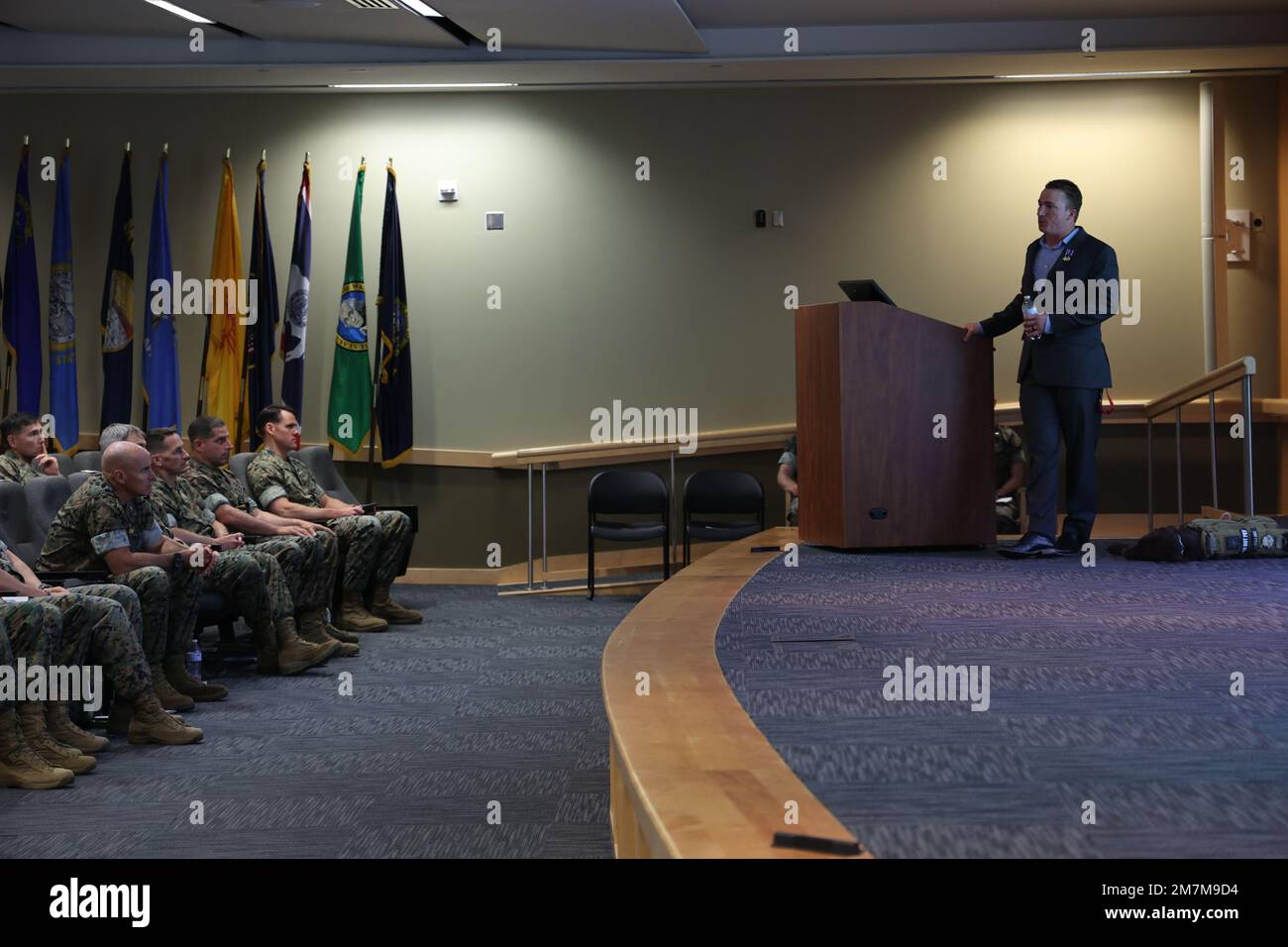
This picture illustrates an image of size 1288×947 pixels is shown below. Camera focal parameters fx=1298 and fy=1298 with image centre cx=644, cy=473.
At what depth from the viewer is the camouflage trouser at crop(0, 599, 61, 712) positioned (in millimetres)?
3596

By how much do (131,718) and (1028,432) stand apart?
10.4 ft

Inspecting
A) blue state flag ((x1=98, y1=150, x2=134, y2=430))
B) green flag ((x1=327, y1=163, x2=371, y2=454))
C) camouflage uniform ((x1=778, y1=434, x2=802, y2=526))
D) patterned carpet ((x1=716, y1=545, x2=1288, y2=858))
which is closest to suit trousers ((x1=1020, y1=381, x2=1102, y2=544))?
patterned carpet ((x1=716, y1=545, x2=1288, y2=858))

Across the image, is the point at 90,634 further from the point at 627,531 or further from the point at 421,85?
the point at 421,85

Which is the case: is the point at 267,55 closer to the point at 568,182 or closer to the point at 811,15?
the point at 568,182

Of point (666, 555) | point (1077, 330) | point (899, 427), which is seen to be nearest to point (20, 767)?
point (899, 427)

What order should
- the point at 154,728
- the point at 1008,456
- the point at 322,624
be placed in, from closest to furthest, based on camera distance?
the point at 154,728 < the point at 322,624 < the point at 1008,456

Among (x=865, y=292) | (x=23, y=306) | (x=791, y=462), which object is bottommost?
(x=791, y=462)

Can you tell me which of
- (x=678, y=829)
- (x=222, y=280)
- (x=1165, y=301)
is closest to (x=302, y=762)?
(x=678, y=829)

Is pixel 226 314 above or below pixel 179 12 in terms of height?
below

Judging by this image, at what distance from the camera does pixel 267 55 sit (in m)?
7.57

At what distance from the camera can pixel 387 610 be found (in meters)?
6.73

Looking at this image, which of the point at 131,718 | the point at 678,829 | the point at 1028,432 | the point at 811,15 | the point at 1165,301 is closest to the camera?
the point at 678,829

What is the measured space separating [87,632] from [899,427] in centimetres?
266

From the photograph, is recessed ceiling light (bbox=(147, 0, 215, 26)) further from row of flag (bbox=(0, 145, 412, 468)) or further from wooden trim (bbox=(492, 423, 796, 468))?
wooden trim (bbox=(492, 423, 796, 468))
